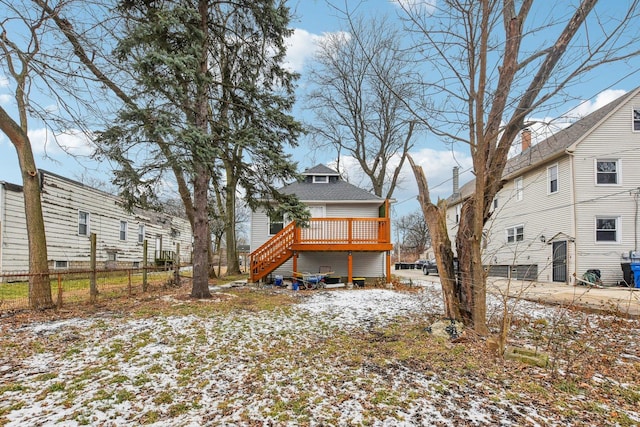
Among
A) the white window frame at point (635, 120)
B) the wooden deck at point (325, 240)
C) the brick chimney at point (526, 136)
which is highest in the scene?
the white window frame at point (635, 120)

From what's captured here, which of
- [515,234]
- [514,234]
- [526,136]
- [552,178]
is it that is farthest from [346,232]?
[514,234]

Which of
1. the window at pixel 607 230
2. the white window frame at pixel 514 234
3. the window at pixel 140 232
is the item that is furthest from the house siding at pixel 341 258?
the window at pixel 140 232

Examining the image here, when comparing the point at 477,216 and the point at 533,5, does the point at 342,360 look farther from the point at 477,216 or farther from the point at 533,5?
the point at 533,5

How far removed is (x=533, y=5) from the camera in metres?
4.61

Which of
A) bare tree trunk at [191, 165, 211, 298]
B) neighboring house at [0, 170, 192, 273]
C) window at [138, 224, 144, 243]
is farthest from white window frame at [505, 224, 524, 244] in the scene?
window at [138, 224, 144, 243]

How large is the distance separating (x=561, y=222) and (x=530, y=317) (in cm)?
867

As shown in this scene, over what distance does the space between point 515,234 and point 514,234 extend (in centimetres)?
21

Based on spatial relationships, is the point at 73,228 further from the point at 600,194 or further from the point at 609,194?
the point at 609,194

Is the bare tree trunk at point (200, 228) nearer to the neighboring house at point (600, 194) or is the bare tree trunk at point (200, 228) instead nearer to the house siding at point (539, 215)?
the house siding at point (539, 215)

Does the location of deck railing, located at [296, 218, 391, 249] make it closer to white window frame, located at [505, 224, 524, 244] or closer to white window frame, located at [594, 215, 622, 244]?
white window frame, located at [594, 215, 622, 244]

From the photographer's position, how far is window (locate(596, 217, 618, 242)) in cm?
1260

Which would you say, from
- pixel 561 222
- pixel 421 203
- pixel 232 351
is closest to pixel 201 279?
pixel 232 351

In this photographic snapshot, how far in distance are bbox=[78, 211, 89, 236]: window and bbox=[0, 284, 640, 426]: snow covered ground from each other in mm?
9965

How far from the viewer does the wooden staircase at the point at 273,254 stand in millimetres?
11711
